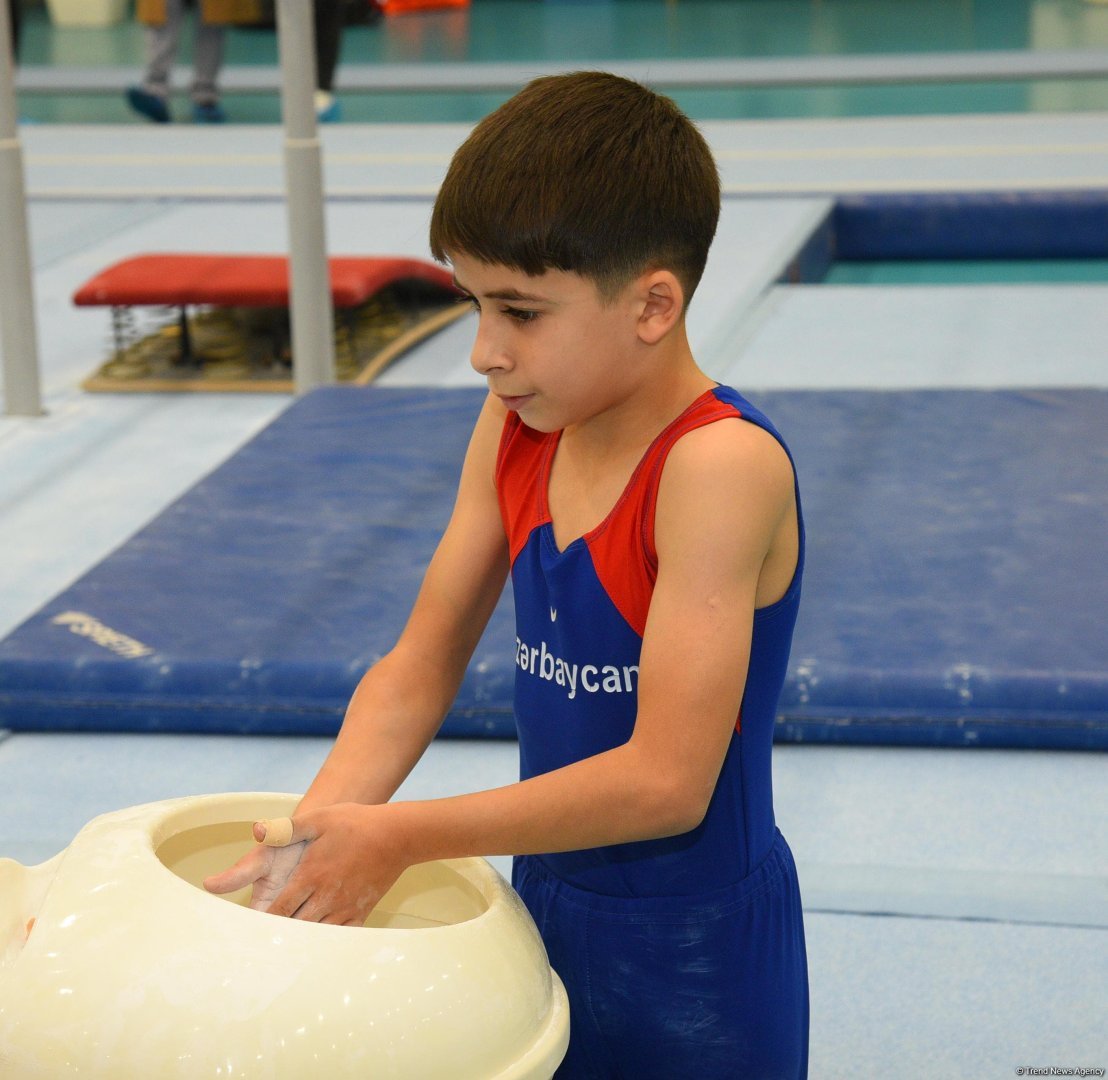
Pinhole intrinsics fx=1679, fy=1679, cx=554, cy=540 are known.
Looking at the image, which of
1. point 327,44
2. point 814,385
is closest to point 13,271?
point 814,385

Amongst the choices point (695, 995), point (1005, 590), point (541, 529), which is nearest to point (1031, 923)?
point (1005, 590)

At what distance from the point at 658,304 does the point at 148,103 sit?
8.78 meters

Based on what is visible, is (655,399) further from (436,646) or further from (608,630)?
(436,646)

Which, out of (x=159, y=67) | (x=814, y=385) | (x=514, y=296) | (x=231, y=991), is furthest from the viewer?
(x=159, y=67)

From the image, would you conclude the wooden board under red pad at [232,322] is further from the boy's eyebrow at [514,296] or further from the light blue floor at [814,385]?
the boy's eyebrow at [514,296]

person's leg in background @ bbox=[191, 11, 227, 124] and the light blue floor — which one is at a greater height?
person's leg in background @ bbox=[191, 11, 227, 124]

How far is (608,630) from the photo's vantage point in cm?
114

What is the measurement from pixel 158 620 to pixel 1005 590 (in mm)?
1357

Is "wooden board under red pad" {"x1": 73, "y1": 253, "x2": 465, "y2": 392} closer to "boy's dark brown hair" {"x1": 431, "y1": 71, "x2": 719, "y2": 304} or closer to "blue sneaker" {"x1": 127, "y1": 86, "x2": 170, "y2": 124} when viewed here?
"boy's dark brown hair" {"x1": 431, "y1": 71, "x2": 719, "y2": 304}

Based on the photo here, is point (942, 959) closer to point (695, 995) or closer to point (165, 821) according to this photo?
point (695, 995)

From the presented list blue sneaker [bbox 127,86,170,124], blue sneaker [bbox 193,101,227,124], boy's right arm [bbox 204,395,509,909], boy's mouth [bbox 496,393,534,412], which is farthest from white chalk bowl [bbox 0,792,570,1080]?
blue sneaker [bbox 193,101,227,124]

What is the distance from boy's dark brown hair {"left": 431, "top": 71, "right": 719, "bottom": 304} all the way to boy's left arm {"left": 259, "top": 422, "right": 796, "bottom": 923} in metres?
0.14

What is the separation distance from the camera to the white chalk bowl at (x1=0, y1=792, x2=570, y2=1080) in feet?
3.11

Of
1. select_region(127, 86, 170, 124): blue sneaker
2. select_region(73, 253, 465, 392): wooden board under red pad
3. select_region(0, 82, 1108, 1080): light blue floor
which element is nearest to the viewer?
select_region(0, 82, 1108, 1080): light blue floor
